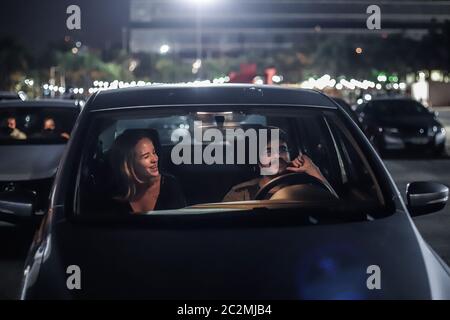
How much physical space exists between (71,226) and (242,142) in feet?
5.43

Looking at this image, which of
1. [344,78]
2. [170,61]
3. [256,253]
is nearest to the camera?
[256,253]

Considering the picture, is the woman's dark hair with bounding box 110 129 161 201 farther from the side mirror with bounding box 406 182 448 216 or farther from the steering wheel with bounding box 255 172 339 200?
the side mirror with bounding box 406 182 448 216

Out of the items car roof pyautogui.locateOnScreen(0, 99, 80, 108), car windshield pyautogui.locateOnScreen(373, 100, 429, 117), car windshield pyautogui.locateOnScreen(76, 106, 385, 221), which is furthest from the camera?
car windshield pyautogui.locateOnScreen(373, 100, 429, 117)

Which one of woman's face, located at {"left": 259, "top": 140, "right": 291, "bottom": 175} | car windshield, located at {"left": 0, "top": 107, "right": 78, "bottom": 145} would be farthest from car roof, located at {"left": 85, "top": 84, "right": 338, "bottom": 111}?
car windshield, located at {"left": 0, "top": 107, "right": 78, "bottom": 145}

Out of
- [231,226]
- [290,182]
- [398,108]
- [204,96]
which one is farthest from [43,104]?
[398,108]

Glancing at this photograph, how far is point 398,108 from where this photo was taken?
25422 mm

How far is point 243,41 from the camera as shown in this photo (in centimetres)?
15100

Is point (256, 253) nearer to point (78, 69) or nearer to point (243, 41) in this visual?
point (78, 69)

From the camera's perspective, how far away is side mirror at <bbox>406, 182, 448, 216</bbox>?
4590 mm

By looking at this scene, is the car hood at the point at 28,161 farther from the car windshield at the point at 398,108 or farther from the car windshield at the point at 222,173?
the car windshield at the point at 398,108

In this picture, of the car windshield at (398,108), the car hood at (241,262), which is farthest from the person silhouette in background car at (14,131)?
the car windshield at (398,108)

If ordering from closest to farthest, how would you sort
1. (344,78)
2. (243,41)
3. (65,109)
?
(65,109) < (344,78) < (243,41)

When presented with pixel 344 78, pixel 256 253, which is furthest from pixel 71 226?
pixel 344 78

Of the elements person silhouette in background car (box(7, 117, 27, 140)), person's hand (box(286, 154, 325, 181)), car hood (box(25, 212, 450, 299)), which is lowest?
car hood (box(25, 212, 450, 299))
